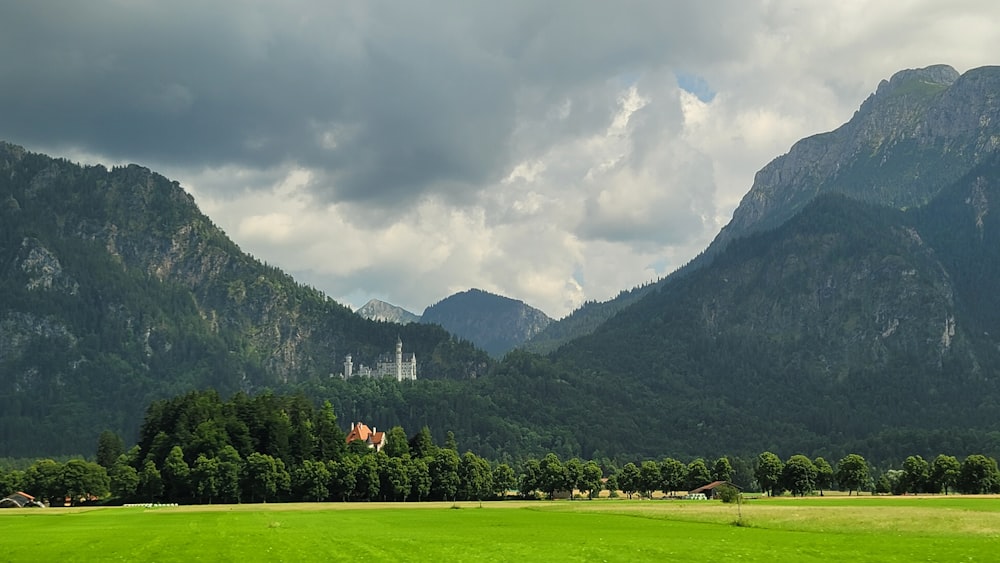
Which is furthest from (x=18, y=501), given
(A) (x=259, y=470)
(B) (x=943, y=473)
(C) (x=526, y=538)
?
(B) (x=943, y=473)

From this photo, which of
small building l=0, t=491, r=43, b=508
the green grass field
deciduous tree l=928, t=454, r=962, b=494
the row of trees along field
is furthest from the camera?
deciduous tree l=928, t=454, r=962, b=494

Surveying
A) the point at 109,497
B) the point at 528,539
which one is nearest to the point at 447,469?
the point at 109,497

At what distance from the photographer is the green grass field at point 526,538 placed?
60.0 m

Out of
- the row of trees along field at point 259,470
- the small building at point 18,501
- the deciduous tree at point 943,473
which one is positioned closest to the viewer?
the row of trees along field at point 259,470

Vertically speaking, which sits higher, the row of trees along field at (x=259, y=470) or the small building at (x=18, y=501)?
the row of trees along field at (x=259, y=470)

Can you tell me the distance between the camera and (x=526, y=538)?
Result: 251 feet

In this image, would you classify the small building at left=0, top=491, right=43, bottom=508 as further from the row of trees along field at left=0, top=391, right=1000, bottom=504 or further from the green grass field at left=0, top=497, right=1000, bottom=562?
the green grass field at left=0, top=497, right=1000, bottom=562

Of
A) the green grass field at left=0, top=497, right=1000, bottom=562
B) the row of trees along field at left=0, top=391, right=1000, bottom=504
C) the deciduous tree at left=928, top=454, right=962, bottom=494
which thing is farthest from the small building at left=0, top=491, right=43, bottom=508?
the deciduous tree at left=928, top=454, right=962, bottom=494

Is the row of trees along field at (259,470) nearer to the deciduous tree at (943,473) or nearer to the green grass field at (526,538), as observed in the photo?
the deciduous tree at (943,473)

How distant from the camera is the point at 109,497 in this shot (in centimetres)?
18262

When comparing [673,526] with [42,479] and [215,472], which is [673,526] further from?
[42,479]

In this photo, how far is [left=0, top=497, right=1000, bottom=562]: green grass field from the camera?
60.0 m

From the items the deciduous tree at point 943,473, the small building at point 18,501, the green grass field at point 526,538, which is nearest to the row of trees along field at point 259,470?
the deciduous tree at point 943,473

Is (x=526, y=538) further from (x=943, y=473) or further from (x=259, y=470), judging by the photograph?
(x=943, y=473)
